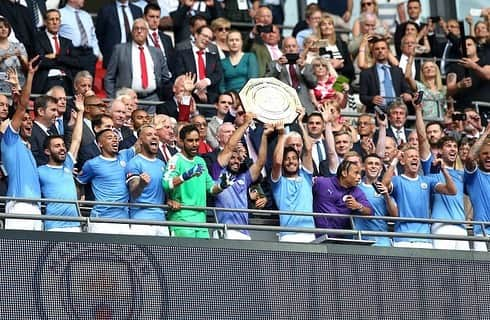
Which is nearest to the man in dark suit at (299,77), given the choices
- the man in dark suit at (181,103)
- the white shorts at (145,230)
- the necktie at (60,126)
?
the man in dark suit at (181,103)

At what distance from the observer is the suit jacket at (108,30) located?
A: 22375 mm

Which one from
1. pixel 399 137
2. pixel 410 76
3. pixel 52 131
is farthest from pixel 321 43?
pixel 52 131

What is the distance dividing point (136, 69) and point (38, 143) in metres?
3.12

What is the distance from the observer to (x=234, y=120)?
20.4 m

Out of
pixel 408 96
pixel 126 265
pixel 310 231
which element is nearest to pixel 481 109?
pixel 408 96

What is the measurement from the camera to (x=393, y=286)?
18781 mm

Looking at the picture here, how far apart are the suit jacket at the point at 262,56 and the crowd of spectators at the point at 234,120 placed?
3 cm

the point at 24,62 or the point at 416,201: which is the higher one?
the point at 24,62

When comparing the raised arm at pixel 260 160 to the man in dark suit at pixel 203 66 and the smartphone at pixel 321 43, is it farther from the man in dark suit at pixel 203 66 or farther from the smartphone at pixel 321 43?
the smartphone at pixel 321 43

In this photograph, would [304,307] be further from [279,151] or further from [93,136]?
[93,136]

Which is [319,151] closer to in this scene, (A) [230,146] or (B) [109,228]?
(A) [230,146]

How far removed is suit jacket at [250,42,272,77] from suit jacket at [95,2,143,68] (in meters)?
1.51

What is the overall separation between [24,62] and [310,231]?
3665 mm

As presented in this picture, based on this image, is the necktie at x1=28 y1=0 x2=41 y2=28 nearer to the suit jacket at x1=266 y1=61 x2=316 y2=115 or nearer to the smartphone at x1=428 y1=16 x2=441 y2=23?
the suit jacket at x1=266 y1=61 x2=316 y2=115
